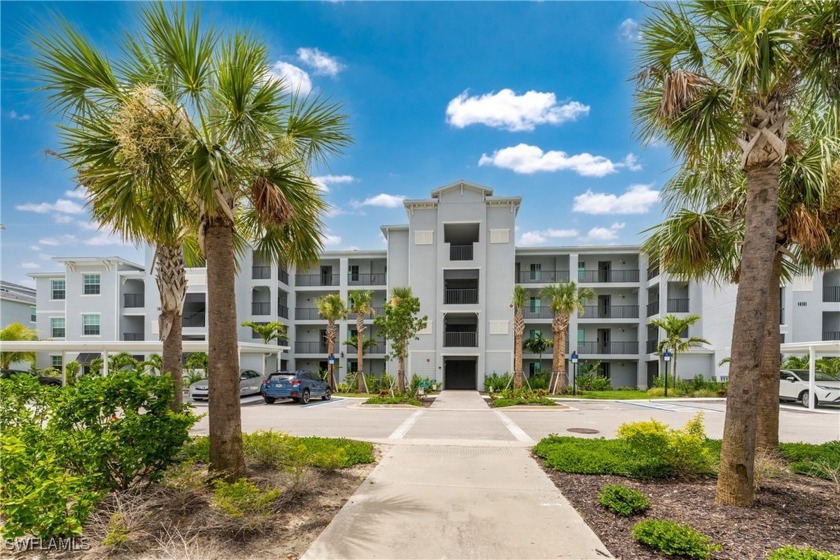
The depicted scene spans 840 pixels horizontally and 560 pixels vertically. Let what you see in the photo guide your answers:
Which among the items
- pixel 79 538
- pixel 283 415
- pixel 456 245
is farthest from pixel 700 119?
pixel 456 245

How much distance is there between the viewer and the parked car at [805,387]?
19.2 meters

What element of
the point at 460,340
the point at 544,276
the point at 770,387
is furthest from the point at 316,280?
the point at 770,387

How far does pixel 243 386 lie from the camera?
72.7ft

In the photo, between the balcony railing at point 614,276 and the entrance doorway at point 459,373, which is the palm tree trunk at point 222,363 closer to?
the entrance doorway at point 459,373

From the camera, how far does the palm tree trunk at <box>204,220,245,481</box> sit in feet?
19.0

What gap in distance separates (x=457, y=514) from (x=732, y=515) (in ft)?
10.5

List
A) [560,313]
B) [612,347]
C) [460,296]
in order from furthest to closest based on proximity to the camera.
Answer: [612,347]
[460,296]
[560,313]

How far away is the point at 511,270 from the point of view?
93.2ft

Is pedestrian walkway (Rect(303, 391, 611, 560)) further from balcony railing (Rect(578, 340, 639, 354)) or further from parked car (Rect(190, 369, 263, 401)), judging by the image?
balcony railing (Rect(578, 340, 639, 354))

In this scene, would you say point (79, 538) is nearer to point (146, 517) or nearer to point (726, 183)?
point (146, 517)

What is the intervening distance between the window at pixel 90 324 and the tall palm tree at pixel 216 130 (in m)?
31.5

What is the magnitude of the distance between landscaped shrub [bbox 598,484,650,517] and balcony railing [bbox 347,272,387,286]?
2829 cm

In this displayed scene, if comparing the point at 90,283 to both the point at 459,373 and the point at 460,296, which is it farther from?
the point at 459,373

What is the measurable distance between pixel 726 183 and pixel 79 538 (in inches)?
418
